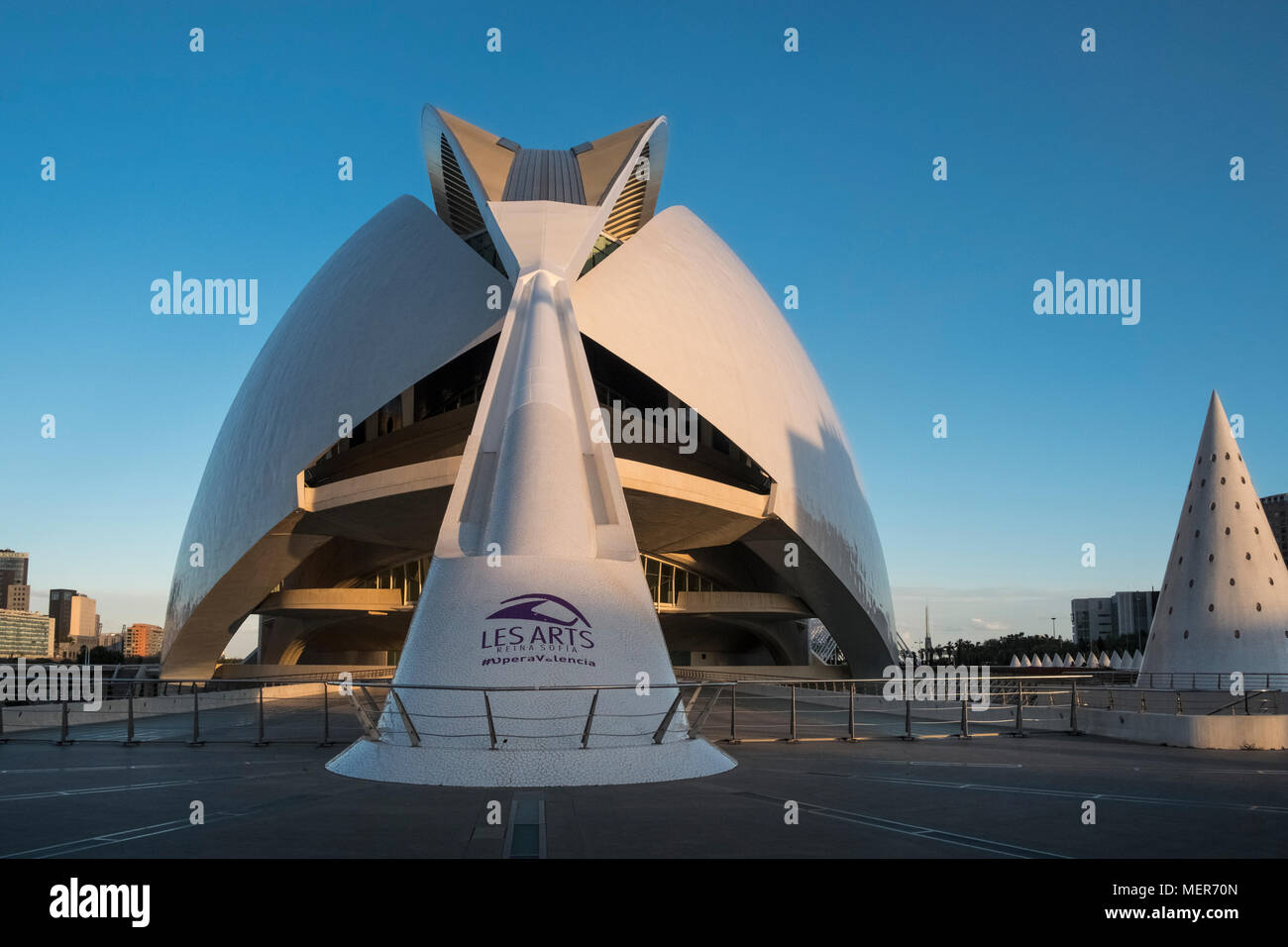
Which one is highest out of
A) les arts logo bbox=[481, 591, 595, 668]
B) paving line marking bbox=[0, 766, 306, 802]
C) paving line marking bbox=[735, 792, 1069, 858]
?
les arts logo bbox=[481, 591, 595, 668]

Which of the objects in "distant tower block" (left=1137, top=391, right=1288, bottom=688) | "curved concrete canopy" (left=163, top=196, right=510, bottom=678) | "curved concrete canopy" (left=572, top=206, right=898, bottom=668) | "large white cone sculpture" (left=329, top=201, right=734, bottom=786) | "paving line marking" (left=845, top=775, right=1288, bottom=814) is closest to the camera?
"paving line marking" (left=845, top=775, right=1288, bottom=814)

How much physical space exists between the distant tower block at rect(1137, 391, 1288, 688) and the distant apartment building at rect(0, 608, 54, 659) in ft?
255

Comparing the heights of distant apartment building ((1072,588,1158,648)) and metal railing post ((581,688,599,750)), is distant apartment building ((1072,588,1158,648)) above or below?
below

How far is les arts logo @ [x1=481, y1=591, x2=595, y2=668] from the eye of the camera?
8.89m

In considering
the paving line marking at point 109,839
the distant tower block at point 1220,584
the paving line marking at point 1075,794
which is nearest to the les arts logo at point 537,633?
the paving line marking at point 1075,794

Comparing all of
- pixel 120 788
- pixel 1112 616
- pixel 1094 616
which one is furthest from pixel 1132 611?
pixel 120 788

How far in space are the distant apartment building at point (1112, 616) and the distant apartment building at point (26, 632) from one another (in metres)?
86.3

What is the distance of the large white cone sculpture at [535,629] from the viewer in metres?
8.24

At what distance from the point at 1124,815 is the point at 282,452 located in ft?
71.3

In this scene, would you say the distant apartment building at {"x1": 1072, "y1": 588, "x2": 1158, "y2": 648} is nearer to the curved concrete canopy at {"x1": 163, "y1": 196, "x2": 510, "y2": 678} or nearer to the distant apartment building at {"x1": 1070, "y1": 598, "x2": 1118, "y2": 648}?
the distant apartment building at {"x1": 1070, "y1": 598, "x2": 1118, "y2": 648}

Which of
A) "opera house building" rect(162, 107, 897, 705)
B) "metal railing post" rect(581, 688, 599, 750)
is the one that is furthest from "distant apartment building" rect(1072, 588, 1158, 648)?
"metal railing post" rect(581, 688, 599, 750)

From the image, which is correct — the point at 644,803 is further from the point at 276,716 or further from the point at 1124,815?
the point at 276,716
